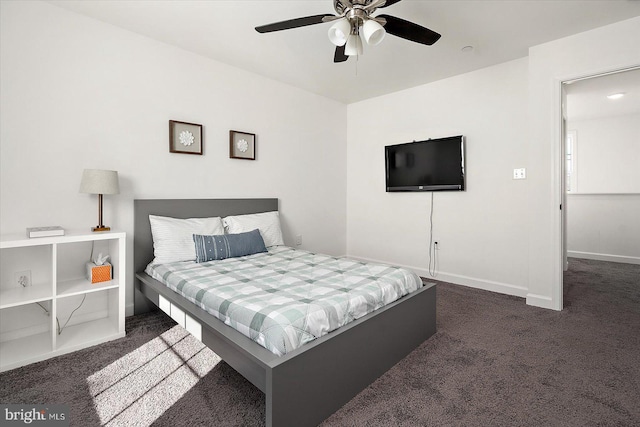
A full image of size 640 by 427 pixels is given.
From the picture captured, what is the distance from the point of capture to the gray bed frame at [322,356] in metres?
1.36

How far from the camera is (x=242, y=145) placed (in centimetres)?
366

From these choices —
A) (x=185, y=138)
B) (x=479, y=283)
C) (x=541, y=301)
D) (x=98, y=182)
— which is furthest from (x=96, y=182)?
(x=541, y=301)

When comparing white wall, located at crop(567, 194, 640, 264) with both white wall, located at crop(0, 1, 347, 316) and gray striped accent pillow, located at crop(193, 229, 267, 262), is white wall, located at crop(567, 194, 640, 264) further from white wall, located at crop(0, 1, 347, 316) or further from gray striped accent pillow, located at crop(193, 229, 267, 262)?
gray striped accent pillow, located at crop(193, 229, 267, 262)

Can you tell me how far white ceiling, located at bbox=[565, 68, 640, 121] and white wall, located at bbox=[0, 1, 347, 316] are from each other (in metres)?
3.66

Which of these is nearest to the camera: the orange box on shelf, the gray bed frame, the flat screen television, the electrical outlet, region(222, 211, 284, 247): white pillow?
the gray bed frame

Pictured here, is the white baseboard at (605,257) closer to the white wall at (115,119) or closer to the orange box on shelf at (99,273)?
the white wall at (115,119)

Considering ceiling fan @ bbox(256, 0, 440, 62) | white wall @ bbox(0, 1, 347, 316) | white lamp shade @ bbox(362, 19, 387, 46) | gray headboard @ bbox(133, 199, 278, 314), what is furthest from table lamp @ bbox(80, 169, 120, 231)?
white lamp shade @ bbox(362, 19, 387, 46)

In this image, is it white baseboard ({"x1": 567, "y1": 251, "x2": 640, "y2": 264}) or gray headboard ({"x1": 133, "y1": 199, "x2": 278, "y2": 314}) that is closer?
gray headboard ({"x1": 133, "y1": 199, "x2": 278, "y2": 314})

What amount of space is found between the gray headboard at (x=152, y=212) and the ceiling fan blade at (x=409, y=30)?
2358 mm

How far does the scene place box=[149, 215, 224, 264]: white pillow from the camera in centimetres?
273

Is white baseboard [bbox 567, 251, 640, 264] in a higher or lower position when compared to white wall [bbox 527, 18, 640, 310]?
lower

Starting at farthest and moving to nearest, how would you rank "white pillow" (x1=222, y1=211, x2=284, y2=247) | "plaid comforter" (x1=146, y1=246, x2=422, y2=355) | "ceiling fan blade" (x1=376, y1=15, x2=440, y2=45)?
"white pillow" (x1=222, y1=211, x2=284, y2=247), "ceiling fan blade" (x1=376, y1=15, x2=440, y2=45), "plaid comforter" (x1=146, y1=246, x2=422, y2=355)

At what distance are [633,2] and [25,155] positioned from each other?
4780mm

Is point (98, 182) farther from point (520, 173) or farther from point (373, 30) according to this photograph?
point (520, 173)
